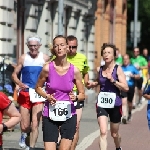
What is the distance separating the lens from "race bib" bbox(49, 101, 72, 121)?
355 inches

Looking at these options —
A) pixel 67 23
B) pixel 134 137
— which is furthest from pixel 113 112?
pixel 67 23

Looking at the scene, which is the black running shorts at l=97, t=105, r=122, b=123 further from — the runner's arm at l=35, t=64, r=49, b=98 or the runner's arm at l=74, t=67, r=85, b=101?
the runner's arm at l=35, t=64, r=49, b=98

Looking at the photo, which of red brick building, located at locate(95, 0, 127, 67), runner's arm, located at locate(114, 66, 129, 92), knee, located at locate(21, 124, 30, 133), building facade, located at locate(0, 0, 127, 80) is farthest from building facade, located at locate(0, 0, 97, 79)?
runner's arm, located at locate(114, 66, 129, 92)

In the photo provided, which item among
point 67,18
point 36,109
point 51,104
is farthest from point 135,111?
point 51,104

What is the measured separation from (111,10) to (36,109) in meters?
28.5

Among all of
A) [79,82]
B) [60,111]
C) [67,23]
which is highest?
[67,23]

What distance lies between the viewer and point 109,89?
1155 cm

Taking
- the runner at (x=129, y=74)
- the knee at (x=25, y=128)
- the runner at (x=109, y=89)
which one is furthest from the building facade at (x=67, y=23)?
the runner at (x=109, y=89)

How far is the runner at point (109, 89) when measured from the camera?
11.3 m

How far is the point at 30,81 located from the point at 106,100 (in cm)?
152

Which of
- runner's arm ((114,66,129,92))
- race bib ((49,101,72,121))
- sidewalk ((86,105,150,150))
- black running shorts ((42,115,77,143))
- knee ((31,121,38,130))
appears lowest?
sidewalk ((86,105,150,150))

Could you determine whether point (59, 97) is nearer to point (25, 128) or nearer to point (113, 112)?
point (113, 112)

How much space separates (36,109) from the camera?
1219cm

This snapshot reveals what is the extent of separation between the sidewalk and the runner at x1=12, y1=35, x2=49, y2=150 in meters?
1.50
